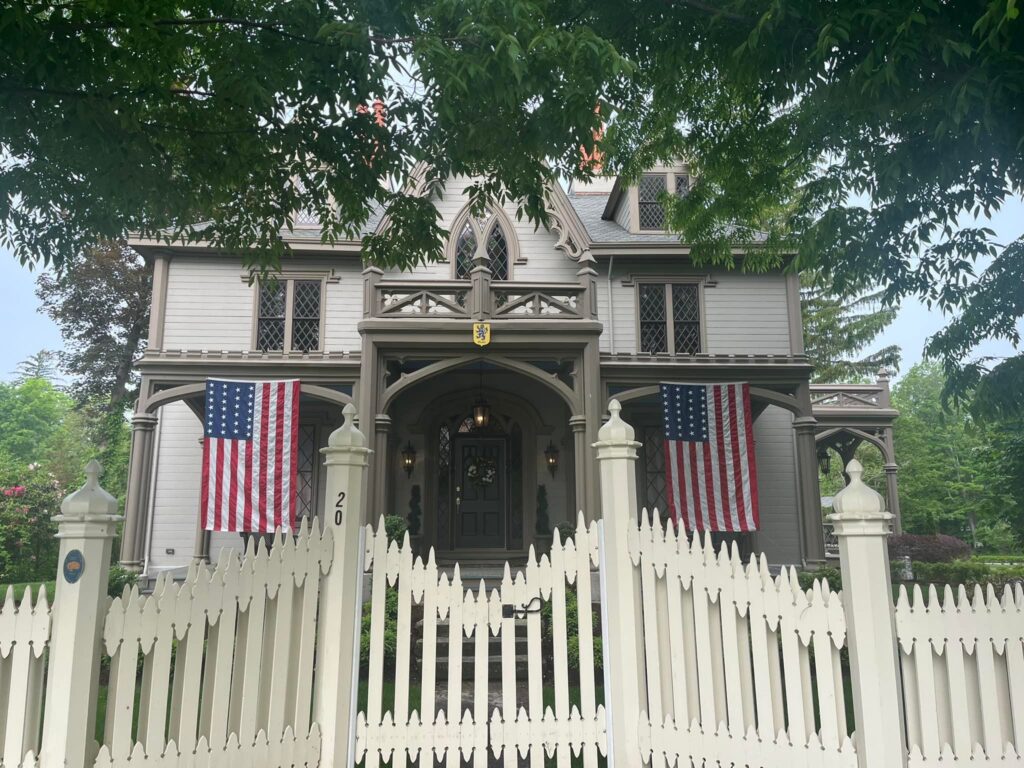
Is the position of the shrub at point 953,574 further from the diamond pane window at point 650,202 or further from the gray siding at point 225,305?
the gray siding at point 225,305

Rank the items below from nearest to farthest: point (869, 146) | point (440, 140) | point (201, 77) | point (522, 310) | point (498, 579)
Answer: point (201, 77) < point (440, 140) < point (869, 146) < point (498, 579) < point (522, 310)

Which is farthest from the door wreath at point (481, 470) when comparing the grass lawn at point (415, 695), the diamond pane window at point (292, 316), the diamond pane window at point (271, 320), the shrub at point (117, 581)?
the grass lawn at point (415, 695)

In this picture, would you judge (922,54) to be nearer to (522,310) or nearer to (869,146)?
(869,146)

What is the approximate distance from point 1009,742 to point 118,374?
2731 cm

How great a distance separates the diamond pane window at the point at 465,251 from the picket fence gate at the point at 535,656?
1114cm

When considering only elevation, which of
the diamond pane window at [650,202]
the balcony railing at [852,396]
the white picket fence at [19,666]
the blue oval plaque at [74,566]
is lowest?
the white picket fence at [19,666]

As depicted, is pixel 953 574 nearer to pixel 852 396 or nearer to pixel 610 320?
pixel 852 396

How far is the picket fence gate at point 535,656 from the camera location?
287 centimetres

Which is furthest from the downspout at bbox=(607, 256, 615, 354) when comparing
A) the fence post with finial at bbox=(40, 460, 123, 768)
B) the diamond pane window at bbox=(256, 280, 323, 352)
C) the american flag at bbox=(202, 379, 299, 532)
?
the fence post with finial at bbox=(40, 460, 123, 768)

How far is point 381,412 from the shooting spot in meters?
12.1

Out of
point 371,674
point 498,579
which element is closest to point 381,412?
point 498,579

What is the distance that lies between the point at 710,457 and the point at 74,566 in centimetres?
1181

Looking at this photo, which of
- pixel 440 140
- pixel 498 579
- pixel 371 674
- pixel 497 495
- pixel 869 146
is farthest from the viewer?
pixel 497 495

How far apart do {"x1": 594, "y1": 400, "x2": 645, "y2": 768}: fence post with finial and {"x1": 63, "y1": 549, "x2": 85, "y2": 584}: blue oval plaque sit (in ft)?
8.70
